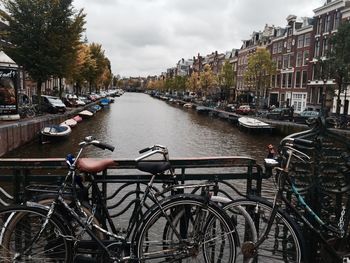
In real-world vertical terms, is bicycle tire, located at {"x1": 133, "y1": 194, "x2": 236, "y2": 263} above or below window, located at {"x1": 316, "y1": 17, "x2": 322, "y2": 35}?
below

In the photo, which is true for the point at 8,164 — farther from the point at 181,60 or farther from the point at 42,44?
the point at 181,60

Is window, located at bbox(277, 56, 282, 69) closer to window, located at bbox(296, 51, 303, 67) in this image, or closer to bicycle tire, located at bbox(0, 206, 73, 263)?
window, located at bbox(296, 51, 303, 67)

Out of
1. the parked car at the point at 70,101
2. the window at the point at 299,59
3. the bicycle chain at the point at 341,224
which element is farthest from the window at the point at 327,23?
the bicycle chain at the point at 341,224

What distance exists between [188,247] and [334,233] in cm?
149

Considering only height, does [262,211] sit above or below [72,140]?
above

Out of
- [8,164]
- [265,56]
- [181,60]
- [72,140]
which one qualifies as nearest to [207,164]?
[8,164]

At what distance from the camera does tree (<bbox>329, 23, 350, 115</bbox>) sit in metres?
30.0

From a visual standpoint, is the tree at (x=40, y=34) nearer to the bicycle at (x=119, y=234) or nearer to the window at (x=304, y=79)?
the bicycle at (x=119, y=234)

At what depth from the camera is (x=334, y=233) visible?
366 cm

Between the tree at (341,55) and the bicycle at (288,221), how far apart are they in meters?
29.9

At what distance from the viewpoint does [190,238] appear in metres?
3.61

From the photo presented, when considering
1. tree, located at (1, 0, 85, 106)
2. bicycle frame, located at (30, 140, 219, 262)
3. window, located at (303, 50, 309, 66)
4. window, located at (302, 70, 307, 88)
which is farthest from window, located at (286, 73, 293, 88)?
bicycle frame, located at (30, 140, 219, 262)

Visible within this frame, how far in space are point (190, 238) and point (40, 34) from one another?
32581 millimetres

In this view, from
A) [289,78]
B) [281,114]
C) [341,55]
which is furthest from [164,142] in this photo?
[289,78]
